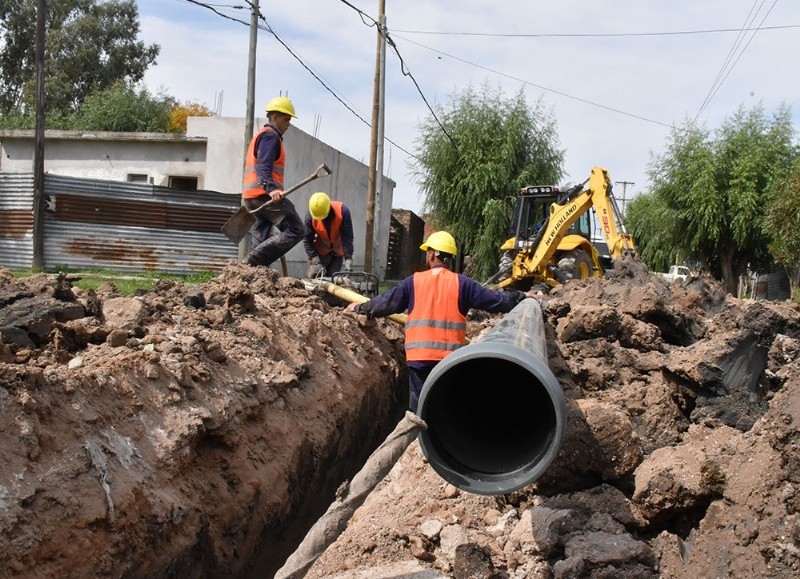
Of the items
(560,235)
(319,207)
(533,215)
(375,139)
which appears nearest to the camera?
(319,207)

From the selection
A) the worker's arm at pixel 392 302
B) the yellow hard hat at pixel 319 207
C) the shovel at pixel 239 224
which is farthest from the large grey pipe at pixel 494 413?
the yellow hard hat at pixel 319 207

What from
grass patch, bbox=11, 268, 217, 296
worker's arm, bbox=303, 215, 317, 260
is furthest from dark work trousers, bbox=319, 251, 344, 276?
grass patch, bbox=11, 268, 217, 296

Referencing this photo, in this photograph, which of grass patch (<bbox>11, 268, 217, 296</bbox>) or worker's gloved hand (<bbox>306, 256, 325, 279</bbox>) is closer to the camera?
grass patch (<bbox>11, 268, 217, 296</bbox>)

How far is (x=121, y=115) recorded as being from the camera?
28.7 meters

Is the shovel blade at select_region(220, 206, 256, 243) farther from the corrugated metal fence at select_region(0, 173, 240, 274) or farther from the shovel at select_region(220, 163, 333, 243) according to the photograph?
the corrugated metal fence at select_region(0, 173, 240, 274)

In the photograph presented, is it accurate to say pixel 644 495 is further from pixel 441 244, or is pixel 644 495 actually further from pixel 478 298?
pixel 441 244

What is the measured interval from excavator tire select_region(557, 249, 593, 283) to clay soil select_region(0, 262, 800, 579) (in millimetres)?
7584

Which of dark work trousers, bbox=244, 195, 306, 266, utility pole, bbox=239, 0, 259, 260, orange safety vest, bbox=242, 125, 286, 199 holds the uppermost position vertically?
utility pole, bbox=239, 0, 259, 260

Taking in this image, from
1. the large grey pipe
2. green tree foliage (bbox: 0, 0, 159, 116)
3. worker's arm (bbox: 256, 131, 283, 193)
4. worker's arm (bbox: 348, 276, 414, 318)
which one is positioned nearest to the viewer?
the large grey pipe

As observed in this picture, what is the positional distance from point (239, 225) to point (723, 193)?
23.2m

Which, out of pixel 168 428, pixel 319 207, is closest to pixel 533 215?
pixel 319 207

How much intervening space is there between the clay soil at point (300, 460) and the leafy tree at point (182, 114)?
28413 millimetres

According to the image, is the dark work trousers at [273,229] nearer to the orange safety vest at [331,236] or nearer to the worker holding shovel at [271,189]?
the worker holding shovel at [271,189]

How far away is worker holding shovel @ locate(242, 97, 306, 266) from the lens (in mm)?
8148
